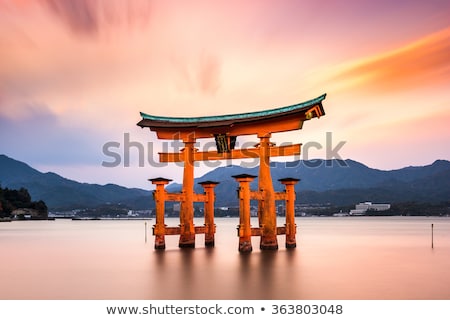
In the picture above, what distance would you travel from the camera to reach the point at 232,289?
15.4 m

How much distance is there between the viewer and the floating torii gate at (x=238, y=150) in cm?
2094

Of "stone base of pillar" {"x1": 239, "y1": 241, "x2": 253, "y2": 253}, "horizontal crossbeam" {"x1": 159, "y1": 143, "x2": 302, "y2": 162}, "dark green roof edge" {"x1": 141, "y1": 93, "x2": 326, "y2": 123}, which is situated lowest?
"stone base of pillar" {"x1": 239, "y1": 241, "x2": 253, "y2": 253}

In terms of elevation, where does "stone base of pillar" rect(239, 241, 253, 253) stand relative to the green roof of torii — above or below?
below

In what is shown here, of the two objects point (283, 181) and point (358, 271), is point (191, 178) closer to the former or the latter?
point (283, 181)

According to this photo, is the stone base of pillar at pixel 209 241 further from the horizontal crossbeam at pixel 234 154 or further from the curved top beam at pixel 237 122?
the curved top beam at pixel 237 122

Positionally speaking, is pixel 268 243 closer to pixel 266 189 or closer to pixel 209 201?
pixel 266 189

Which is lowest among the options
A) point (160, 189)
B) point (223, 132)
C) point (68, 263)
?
point (68, 263)

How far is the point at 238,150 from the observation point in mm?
22734

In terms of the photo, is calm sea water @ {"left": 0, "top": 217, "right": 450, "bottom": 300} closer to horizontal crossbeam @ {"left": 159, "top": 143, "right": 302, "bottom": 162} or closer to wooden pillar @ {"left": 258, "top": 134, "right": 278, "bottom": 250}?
wooden pillar @ {"left": 258, "top": 134, "right": 278, "bottom": 250}

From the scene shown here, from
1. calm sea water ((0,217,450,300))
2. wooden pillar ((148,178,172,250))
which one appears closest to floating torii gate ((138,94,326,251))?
wooden pillar ((148,178,172,250))

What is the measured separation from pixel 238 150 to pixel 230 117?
155cm

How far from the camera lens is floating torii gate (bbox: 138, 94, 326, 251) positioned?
20.9 metres
